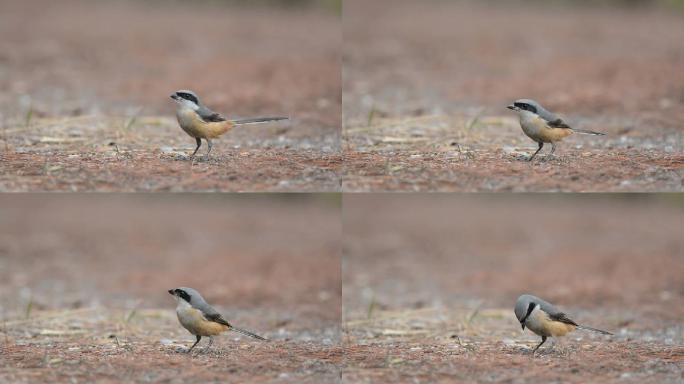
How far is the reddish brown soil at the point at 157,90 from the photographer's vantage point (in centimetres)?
807

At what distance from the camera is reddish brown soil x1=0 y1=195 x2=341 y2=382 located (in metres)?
7.81

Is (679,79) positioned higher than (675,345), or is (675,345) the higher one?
(679,79)

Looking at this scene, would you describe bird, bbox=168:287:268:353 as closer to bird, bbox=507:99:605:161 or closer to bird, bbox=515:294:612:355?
bird, bbox=515:294:612:355

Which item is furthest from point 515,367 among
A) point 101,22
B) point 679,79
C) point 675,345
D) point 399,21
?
point 101,22

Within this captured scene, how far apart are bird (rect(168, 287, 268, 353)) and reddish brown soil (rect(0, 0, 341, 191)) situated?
1.14m

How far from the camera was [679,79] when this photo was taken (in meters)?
12.2

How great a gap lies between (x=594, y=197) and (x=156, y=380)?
1294 cm

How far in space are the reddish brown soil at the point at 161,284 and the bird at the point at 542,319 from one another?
171 centimetres

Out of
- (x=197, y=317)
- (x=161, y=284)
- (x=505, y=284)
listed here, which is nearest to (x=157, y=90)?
(x=161, y=284)

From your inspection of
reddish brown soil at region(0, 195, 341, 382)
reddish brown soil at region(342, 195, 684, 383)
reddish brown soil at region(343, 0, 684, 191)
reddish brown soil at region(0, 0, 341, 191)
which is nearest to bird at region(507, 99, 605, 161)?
reddish brown soil at region(343, 0, 684, 191)

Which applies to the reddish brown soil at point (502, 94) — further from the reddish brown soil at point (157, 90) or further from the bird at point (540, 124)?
the reddish brown soil at point (157, 90)

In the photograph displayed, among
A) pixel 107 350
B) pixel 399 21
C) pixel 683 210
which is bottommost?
pixel 107 350

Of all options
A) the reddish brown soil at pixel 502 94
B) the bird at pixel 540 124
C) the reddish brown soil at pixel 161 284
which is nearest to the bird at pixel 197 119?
the reddish brown soil at pixel 502 94

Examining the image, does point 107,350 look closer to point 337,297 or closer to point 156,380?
point 156,380
